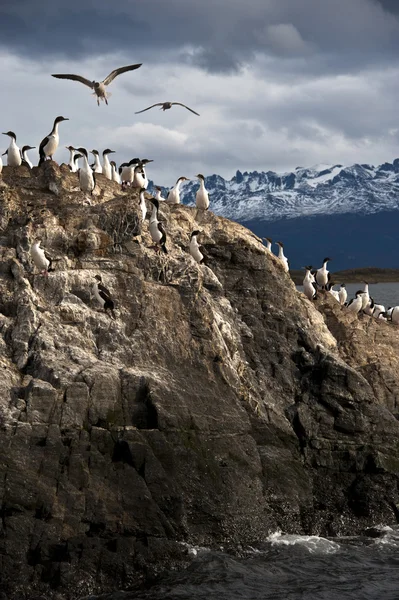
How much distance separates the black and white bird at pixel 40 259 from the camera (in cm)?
3009

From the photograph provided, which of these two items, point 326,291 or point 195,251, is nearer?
point 195,251

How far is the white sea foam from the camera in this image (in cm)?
2664

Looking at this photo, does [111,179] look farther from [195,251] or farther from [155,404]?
[155,404]

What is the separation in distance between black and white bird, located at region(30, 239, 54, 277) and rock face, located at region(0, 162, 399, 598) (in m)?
0.35

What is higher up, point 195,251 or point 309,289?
point 309,289

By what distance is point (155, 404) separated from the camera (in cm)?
2712

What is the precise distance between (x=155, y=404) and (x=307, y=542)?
227 inches

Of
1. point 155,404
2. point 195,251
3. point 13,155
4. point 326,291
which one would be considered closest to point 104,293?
point 155,404

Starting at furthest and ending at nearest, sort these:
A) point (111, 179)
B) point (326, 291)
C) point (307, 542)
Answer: point (326, 291)
point (111, 179)
point (307, 542)

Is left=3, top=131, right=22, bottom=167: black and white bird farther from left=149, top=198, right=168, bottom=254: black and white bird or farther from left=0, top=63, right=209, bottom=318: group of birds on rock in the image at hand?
left=149, top=198, right=168, bottom=254: black and white bird

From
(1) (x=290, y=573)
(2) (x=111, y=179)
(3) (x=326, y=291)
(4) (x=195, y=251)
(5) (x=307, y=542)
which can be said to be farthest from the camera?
(3) (x=326, y=291)

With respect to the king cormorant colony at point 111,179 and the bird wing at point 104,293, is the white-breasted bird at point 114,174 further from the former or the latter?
the bird wing at point 104,293

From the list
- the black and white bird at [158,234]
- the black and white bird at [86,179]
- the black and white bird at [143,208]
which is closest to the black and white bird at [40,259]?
the black and white bird at [158,234]

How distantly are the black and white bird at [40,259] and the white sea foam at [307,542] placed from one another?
35.2ft
